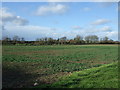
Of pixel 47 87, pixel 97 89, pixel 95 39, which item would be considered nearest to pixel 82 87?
pixel 97 89

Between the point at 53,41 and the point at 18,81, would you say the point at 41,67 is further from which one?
the point at 53,41

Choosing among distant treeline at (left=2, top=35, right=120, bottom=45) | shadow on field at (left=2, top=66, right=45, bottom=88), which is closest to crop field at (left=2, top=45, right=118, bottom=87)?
shadow on field at (left=2, top=66, right=45, bottom=88)

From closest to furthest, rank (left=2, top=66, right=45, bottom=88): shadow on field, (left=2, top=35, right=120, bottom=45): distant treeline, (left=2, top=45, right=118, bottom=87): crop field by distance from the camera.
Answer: (left=2, top=66, right=45, bottom=88): shadow on field
(left=2, top=45, right=118, bottom=87): crop field
(left=2, top=35, right=120, bottom=45): distant treeline

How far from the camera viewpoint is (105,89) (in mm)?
6434

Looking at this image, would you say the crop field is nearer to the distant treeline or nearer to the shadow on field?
the shadow on field

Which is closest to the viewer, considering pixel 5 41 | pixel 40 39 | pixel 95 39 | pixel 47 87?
pixel 47 87

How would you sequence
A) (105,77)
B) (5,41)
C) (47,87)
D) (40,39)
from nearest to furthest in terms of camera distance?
(47,87) → (105,77) → (5,41) → (40,39)

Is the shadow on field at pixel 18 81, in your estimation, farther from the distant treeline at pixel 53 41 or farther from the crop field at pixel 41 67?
the distant treeline at pixel 53 41

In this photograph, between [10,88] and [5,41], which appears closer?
[10,88]

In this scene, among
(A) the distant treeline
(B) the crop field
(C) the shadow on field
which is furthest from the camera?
(A) the distant treeline

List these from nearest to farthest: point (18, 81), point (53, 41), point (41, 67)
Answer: point (18, 81)
point (41, 67)
point (53, 41)

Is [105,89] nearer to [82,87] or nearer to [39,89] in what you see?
[82,87]

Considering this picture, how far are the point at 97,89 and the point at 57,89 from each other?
1662mm

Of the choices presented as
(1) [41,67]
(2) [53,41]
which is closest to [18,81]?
(1) [41,67]
